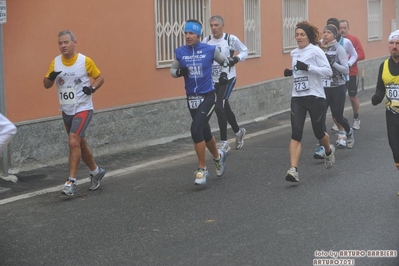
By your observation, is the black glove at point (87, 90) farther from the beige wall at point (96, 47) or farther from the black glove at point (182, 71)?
the beige wall at point (96, 47)

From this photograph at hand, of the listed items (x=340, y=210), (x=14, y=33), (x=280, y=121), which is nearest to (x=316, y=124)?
(x=340, y=210)

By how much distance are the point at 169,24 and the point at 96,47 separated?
7.61ft

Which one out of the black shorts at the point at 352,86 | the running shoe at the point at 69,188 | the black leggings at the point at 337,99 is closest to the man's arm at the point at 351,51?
the black leggings at the point at 337,99

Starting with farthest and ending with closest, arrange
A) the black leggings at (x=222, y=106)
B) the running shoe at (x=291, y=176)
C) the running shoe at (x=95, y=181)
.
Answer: the black leggings at (x=222, y=106) < the running shoe at (x=95, y=181) < the running shoe at (x=291, y=176)

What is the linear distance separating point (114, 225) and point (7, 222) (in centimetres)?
107

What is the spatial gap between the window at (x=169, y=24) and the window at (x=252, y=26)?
2.26 m

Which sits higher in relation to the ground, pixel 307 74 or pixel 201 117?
pixel 307 74

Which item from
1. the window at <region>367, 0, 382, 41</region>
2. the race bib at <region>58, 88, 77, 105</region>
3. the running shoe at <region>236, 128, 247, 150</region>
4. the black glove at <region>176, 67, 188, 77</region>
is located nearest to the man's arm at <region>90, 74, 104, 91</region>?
the race bib at <region>58, 88, 77, 105</region>

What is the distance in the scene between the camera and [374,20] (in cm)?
2627

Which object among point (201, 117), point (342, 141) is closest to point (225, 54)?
point (342, 141)

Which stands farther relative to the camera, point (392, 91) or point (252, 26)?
point (252, 26)

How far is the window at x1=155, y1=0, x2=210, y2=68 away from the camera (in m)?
14.1

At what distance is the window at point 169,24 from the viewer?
14.1m

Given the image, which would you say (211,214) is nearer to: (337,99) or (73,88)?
(73,88)
